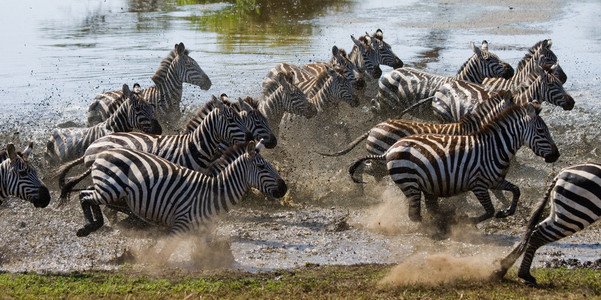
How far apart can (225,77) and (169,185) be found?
35.6 feet

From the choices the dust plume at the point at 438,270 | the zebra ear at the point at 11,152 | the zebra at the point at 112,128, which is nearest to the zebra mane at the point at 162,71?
the zebra at the point at 112,128

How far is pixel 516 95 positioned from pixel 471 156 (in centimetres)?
356

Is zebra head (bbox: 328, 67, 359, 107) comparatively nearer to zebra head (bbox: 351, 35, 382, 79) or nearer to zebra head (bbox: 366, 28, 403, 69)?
zebra head (bbox: 351, 35, 382, 79)

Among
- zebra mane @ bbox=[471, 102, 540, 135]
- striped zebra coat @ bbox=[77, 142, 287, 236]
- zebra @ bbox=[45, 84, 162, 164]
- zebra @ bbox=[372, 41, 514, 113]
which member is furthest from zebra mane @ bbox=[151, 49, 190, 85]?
zebra mane @ bbox=[471, 102, 540, 135]

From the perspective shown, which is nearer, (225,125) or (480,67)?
(225,125)

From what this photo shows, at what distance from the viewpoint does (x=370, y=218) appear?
11.2 metres

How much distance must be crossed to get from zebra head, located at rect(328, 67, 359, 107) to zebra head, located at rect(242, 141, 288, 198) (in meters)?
5.68

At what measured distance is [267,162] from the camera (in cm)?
962

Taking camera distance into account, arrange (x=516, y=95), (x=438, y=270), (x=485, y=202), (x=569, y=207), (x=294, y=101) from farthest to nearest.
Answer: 1. (x=294, y=101)
2. (x=516, y=95)
3. (x=485, y=202)
4. (x=438, y=270)
5. (x=569, y=207)

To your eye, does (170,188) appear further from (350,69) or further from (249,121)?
(350,69)

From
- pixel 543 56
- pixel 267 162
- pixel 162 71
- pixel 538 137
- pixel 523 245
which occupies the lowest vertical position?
pixel 523 245

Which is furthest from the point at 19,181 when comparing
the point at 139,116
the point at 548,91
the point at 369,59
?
the point at 369,59

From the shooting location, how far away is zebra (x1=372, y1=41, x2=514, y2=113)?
14.8m

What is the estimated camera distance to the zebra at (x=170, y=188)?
9312 mm
